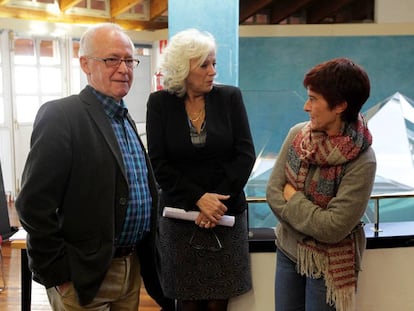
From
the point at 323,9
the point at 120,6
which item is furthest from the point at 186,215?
the point at 323,9

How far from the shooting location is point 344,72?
141cm

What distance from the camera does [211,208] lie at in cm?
170

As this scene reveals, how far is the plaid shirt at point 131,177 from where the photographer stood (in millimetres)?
1452

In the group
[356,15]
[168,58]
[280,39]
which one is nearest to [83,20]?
[280,39]

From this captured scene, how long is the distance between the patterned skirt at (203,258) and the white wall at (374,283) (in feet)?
0.58

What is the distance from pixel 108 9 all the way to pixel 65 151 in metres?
6.32

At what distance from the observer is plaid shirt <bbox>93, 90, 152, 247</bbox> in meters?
1.45

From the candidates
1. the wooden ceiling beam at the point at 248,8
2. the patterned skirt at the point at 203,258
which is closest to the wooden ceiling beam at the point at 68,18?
the wooden ceiling beam at the point at 248,8

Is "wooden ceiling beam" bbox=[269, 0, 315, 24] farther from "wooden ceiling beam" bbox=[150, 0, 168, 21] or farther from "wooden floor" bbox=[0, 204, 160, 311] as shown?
"wooden floor" bbox=[0, 204, 160, 311]

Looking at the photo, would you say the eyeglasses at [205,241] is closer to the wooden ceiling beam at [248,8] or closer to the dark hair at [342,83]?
the dark hair at [342,83]

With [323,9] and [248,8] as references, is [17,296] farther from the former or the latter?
[323,9]

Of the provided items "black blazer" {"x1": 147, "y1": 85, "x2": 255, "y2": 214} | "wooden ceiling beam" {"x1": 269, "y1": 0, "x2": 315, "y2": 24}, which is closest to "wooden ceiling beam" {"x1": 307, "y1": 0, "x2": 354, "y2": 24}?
"wooden ceiling beam" {"x1": 269, "y1": 0, "x2": 315, "y2": 24}

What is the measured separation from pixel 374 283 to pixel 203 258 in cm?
79

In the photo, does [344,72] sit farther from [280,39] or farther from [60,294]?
[280,39]
